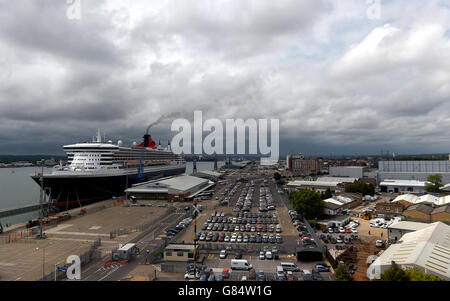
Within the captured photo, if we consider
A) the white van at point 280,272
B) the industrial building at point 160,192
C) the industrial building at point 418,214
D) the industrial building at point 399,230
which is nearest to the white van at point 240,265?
the white van at point 280,272

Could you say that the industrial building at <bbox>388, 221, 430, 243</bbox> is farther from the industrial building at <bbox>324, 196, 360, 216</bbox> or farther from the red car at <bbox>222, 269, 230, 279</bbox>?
the red car at <bbox>222, 269, 230, 279</bbox>

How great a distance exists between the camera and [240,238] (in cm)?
1678

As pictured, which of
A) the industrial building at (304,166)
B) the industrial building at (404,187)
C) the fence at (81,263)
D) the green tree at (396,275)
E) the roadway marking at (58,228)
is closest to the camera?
the green tree at (396,275)

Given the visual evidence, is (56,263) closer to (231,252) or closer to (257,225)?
(231,252)

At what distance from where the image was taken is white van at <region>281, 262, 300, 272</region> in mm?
11719

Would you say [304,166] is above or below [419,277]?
below

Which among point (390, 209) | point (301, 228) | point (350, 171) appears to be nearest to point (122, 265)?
point (301, 228)

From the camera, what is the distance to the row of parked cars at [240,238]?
1633 cm

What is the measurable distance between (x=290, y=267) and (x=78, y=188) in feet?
80.8

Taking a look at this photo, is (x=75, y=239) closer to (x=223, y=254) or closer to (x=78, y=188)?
(x=223, y=254)

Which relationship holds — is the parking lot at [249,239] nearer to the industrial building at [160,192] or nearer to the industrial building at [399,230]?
the industrial building at [399,230]

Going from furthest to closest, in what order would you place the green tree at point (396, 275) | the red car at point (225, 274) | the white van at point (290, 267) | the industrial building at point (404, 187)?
the industrial building at point (404, 187)
the white van at point (290, 267)
the red car at point (225, 274)
the green tree at point (396, 275)

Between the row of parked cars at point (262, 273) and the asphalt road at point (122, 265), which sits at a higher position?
the row of parked cars at point (262, 273)

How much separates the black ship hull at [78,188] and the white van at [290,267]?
74.6 feet
